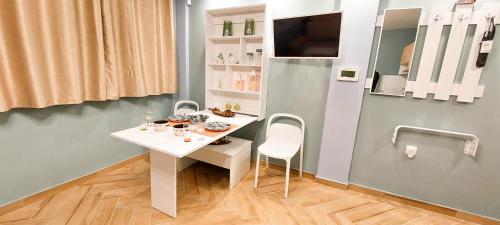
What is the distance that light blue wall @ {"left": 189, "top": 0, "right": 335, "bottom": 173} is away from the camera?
2.31 metres

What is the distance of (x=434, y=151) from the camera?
6.53 feet

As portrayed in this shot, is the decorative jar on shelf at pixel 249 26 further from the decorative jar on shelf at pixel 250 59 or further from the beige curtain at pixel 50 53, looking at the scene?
the beige curtain at pixel 50 53

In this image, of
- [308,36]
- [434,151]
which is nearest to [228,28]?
[308,36]

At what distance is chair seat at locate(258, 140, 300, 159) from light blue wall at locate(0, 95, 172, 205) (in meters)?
1.77

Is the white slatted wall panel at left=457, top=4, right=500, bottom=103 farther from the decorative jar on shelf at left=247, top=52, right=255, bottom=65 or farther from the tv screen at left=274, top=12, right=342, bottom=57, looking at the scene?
the decorative jar on shelf at left=247, top=52, right=255, bottom=65

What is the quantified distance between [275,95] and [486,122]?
195 centimetres

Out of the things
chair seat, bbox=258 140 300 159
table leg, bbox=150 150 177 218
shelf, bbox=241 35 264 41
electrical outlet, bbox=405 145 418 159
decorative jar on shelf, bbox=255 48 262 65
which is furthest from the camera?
decorative jar on shelf, bbox=255 48 262 65

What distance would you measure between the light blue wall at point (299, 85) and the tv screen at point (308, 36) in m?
0.20

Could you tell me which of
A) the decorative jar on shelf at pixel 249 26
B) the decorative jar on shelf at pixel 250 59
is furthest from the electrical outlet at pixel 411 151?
the decorative jar on shelf at pixel 249 26

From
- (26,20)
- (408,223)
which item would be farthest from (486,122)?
(26,20)

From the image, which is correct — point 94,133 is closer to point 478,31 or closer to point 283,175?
point 283,175

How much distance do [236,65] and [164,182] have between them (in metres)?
1.58

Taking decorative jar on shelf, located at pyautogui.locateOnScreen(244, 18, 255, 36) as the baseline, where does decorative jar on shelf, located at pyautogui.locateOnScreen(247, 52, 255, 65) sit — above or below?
below

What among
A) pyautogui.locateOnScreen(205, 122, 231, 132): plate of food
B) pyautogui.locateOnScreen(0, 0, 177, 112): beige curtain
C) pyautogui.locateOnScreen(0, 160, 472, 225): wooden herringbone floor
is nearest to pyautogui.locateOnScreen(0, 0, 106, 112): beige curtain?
pyautogui.locateOnScreen(0, 0, 177, 112): beige curtain
